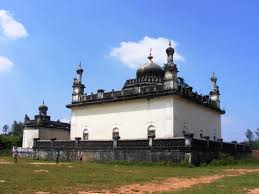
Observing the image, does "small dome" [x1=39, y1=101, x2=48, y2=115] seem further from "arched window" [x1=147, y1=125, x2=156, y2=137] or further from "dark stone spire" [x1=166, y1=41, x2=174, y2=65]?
"dark stone spire" [x1=166, y1=41, x2=174, y2=65]

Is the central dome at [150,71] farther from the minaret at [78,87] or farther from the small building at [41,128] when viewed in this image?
the small building at [41,128]

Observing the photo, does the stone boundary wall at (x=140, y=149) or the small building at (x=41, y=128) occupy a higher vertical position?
the small building at (x=41, y=128)

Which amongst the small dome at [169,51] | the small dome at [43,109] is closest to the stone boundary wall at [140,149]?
the small dome at [169,51]

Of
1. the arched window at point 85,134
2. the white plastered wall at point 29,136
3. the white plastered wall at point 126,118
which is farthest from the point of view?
the white plastered wall at point 29,136

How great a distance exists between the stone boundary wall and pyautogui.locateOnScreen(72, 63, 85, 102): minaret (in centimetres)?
541

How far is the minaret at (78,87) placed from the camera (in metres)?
39.3

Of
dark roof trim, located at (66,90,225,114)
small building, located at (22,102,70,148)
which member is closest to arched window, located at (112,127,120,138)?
dark roof trim, located at (66,90,225,114)

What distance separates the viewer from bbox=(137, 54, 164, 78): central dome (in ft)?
131

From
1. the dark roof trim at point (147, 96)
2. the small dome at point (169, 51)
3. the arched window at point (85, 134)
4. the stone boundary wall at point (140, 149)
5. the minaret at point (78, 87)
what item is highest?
the small dome at point (169, 51)

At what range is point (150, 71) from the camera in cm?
3994

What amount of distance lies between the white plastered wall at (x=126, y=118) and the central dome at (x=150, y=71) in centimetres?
544

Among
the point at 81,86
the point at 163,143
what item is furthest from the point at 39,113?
the point at 163,143

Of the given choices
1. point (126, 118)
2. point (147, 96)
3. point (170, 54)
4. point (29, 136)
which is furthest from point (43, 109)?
point (170, 54)

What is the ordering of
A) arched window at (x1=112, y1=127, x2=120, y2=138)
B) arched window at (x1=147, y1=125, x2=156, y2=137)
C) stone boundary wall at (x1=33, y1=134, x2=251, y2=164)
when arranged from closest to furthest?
stone boundary wall at (x1=33, y1=134, x2=251, y2=164) < arched window at (x1=147, y1=125, x2=156, y2=137) < arched window at (x1=112, y1=127, x2=120, y2=138)
